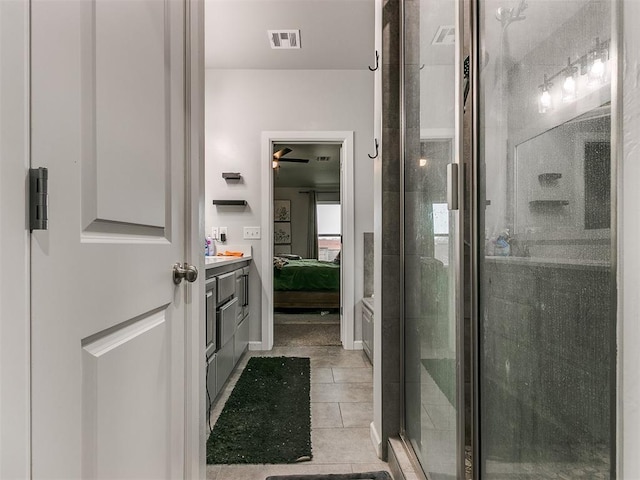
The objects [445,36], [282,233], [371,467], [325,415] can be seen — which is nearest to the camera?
[445,36]

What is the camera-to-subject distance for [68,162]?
59cm

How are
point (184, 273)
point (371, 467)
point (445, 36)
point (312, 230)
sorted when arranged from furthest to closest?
point (312, 230) < point (371, 467) < point (445, 36) < point (184, 273)

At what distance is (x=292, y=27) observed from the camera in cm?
273

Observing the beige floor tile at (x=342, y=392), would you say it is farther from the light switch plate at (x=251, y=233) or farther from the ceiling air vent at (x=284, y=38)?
the ceiling air vent at (x=284, y=38)

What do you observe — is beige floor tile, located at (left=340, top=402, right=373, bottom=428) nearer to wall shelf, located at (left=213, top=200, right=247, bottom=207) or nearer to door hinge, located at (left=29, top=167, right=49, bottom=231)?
door hinge, located at (left=29, top=167, right=49, bottom=231)

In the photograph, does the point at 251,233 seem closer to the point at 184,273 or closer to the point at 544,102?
the point at 184,273

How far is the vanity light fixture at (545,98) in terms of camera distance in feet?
2.41

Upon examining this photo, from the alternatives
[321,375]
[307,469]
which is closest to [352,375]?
[321,375]

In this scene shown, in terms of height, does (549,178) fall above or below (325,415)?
above

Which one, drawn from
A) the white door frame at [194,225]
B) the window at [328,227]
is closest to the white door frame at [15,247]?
the white door frame at [194,225]

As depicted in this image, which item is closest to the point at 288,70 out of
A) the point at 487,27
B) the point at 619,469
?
the point at 487,27

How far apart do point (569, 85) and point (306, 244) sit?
357 inches

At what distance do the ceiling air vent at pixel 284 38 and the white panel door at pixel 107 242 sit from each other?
200 cm

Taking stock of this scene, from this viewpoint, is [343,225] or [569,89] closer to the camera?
[569,89]
